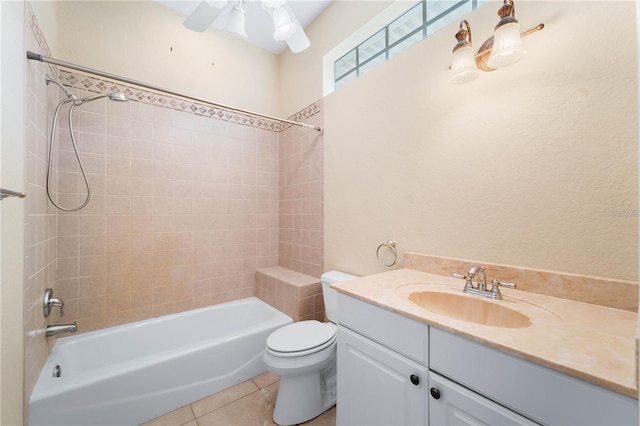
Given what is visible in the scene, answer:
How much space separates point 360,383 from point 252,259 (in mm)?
1698

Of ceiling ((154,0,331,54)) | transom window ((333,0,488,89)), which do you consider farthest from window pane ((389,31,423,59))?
ceiling ((154,0,331,54))

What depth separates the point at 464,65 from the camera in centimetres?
112

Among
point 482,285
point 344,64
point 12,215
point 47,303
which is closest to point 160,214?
point 47,303

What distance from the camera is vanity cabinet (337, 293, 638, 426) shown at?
56cm

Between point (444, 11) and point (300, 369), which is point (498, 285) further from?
point (444, 11)

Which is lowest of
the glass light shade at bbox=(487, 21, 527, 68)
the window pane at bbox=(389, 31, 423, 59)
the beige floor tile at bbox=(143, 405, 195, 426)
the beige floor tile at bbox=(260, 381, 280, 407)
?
the beige floor tile at bbox=(143, 405, 195, 426)

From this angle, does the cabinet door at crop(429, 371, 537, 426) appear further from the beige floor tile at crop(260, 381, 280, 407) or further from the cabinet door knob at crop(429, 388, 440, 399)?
the beige floor tile at crop(260, 381, 280, 407)

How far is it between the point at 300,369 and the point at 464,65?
5.61 feet

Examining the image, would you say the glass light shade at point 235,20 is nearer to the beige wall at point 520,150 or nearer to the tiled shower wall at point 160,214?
the beige wall at point 520,150

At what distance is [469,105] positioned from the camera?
4.09 feet


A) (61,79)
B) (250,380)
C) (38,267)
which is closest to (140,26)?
(61,79)

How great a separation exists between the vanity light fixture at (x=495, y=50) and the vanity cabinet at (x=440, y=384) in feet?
3.54

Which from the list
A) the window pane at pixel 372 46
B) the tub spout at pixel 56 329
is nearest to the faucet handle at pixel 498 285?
the window pane at pixel 372 46

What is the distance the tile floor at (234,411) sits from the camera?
4.64 ft
